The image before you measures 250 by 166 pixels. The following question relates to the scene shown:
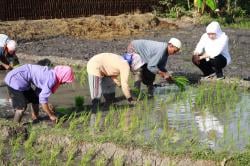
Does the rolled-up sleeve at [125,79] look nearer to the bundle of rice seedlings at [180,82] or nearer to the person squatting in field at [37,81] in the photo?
the bundle of rice seedlings at [180,82]

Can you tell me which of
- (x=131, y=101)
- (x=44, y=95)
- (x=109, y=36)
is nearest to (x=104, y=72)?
(x=131, y=101)

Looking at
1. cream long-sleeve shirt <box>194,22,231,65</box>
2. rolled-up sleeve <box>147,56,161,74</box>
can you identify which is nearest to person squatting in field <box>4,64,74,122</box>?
rolled-up sleeve <box>147,56,161,74</box>

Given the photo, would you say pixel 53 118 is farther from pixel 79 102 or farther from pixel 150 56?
pixel 150 56

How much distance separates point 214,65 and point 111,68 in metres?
2.32

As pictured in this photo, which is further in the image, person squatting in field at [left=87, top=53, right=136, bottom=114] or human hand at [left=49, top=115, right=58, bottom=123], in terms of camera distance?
person squatting in field at [left=87, top=53, right=136, bottom=114]

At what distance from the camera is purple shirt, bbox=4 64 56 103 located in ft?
21.0

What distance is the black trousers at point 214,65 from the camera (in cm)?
927

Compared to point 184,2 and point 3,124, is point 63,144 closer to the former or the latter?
point 3,124

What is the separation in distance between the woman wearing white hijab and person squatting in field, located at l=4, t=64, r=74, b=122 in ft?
11.2

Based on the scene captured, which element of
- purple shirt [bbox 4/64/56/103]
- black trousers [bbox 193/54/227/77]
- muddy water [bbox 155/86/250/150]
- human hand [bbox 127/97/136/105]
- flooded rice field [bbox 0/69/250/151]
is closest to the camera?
muddy water [bbox 155/86/250/150]

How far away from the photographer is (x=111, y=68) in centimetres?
772

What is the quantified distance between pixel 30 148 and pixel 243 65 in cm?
654

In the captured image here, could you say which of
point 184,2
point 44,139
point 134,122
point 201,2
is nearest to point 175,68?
point 134,122

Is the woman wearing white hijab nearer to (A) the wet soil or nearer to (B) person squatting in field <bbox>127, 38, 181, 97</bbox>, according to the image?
(A) the wet soil
